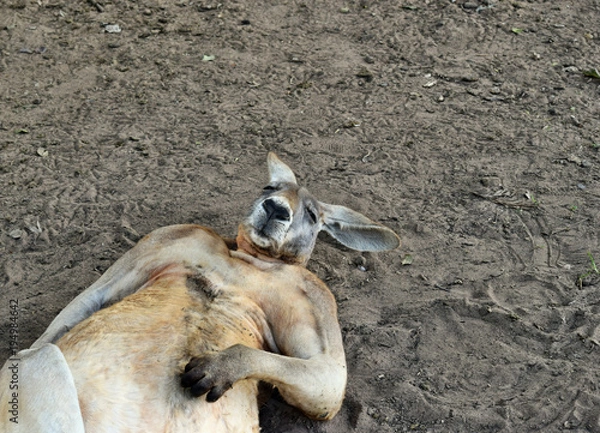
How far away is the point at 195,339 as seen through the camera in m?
3.55

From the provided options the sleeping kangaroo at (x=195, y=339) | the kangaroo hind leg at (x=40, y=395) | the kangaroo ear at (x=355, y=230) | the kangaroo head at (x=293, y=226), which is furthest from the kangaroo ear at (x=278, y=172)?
the kangaroo hind leg at (x=40, y=395)

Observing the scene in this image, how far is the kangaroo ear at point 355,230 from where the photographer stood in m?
4.77

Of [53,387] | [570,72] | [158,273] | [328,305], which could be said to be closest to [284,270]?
[328,305]

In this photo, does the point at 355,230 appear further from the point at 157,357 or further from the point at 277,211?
the point at 157,357

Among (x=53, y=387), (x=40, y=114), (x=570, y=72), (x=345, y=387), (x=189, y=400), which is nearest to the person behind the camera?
(x=53, y=387)

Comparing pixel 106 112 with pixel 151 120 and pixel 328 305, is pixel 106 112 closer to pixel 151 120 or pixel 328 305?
pixel 151 120

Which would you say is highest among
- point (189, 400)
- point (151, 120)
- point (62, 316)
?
point (189, 400)

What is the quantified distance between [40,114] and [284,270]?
319 cm

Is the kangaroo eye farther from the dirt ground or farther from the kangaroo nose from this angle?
the dirt ground

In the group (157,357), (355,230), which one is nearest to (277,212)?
(355,230)

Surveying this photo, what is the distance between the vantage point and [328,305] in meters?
4.03

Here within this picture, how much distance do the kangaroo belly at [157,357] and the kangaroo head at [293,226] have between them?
519mm

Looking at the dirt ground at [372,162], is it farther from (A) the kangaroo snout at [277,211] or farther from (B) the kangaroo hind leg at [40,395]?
(B) the kangaroo hind leg at [40,395]

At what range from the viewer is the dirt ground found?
4.27 metres
